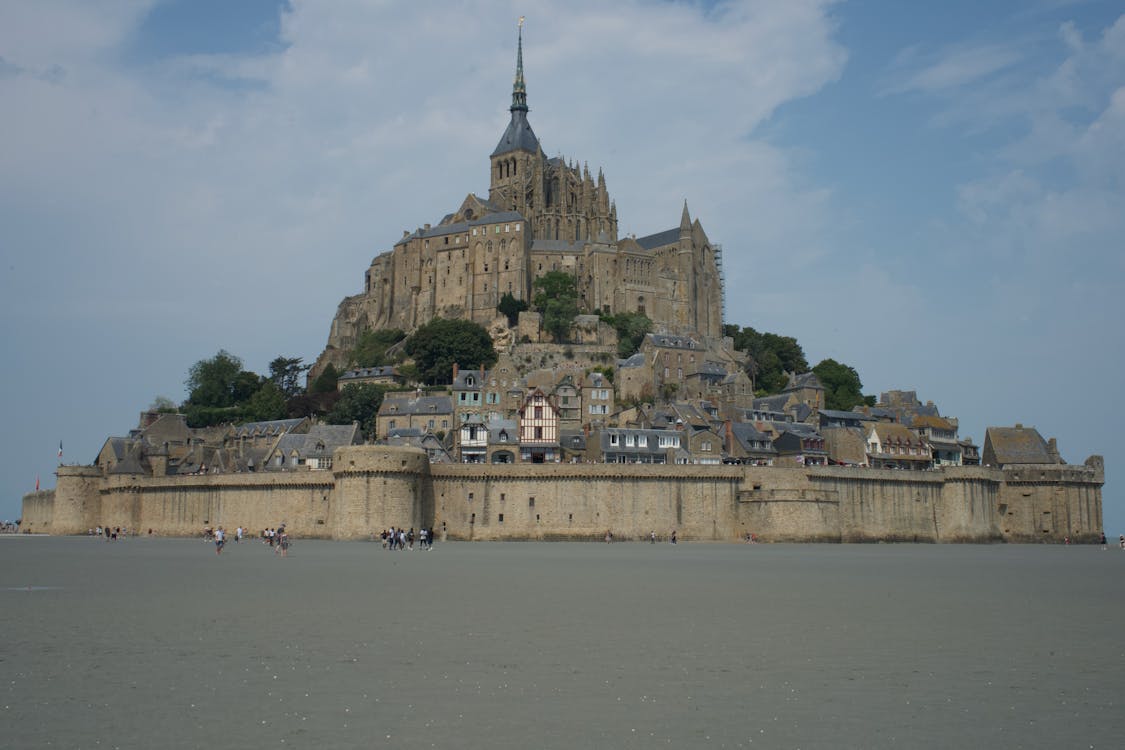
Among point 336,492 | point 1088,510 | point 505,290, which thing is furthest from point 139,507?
point 1088,510

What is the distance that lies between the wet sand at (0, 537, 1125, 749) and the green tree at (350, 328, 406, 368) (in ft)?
220

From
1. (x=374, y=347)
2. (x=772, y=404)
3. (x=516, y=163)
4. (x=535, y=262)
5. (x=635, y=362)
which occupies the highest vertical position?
(x=516, y=163)

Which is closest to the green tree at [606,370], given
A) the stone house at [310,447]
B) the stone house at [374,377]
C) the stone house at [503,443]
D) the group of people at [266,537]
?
the stone house at [374,377]

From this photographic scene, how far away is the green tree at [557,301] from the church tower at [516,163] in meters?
15.4

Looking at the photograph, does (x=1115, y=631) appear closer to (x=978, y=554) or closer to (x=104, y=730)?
(x=104, y=730)

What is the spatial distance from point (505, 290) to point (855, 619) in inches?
3242

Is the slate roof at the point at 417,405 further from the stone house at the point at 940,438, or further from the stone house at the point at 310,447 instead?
the stone house at the point at 940,438

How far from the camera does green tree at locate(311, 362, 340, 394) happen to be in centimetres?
9675

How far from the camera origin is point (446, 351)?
295 ft

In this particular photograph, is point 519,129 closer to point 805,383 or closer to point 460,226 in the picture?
point 460,226

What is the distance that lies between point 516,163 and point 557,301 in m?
27.7

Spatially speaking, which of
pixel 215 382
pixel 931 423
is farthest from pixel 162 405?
pixel 931 423

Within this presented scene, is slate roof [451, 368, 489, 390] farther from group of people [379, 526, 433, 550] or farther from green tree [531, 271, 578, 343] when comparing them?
group of people [379, 526, 433, 550]

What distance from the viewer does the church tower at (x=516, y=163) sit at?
115125mm
